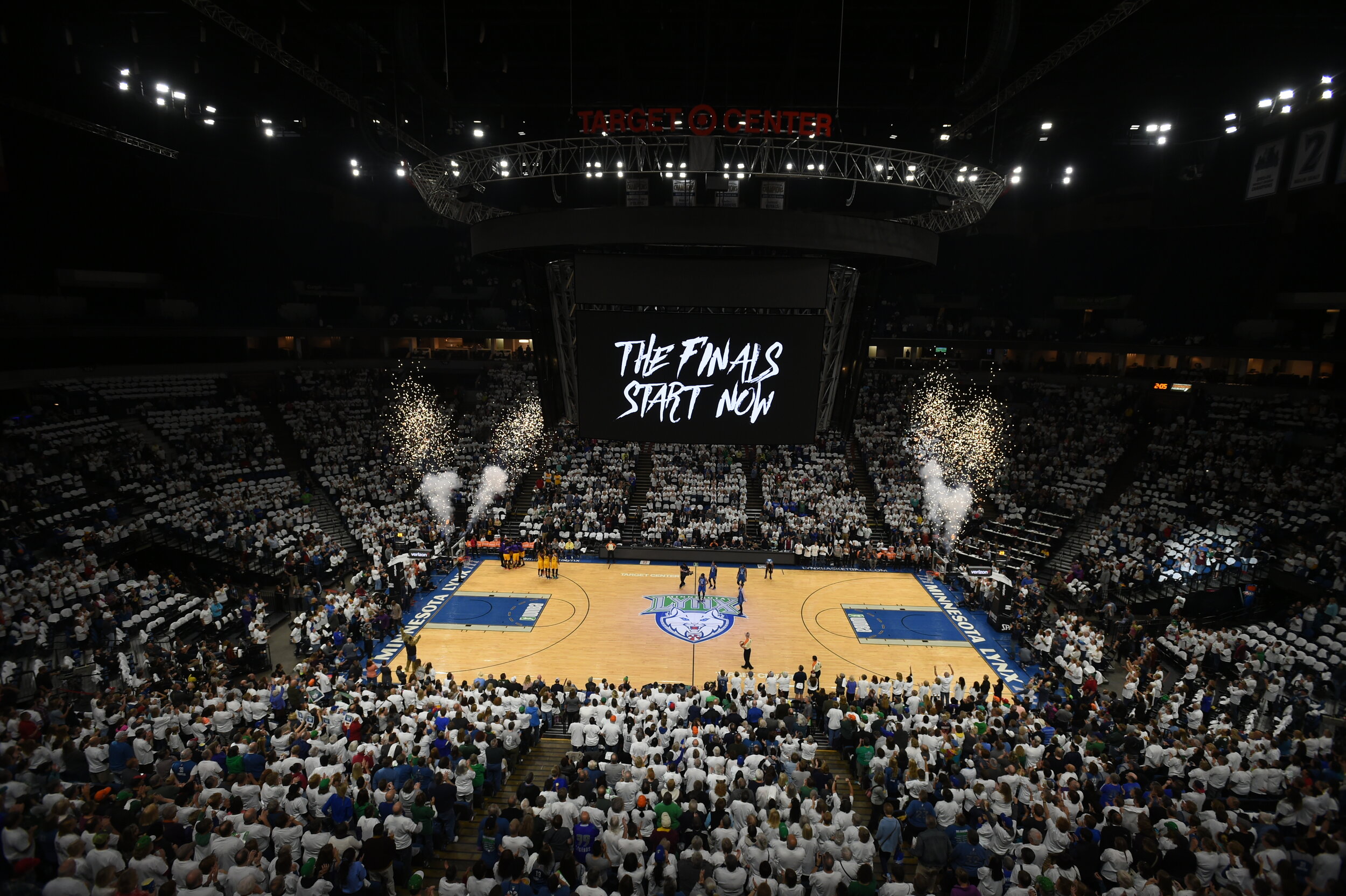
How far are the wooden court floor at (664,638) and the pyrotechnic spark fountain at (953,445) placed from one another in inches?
224

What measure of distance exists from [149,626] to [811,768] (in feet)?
59.0

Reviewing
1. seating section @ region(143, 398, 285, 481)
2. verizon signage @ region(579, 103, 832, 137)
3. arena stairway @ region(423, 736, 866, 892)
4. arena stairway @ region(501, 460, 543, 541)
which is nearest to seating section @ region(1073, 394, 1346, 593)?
arena stairway @ region(423, 736, 866, 892)

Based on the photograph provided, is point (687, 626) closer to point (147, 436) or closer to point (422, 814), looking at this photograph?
point (422, 814)

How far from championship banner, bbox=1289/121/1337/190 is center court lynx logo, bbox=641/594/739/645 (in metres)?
24.0

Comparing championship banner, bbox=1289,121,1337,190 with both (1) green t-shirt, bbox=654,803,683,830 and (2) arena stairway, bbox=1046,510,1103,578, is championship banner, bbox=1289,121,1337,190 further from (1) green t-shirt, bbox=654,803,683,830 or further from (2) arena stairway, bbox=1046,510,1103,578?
(1) green t-shirt, bbox=654,803,683,830

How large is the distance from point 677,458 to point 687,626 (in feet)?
42.2

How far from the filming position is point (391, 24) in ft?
70.1

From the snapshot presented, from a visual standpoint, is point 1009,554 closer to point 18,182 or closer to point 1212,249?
point 1212,249

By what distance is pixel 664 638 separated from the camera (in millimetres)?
21766

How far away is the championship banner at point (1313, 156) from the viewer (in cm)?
2167

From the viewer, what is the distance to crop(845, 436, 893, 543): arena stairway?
101 feet

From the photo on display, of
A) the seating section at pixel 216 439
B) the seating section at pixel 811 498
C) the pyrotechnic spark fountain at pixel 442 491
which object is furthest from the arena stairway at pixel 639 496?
the seating section at pixel 216 439

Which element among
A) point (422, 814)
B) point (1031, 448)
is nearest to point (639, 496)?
point (1031, 448)

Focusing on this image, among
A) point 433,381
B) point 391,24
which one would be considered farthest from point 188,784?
point 433,381
